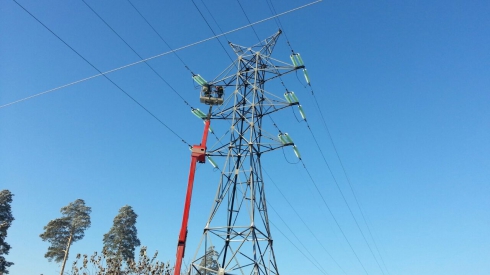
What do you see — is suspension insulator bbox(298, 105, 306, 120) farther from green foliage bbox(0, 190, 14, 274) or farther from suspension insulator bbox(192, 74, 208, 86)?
green foliage bbox(0, 190, 14, 274)

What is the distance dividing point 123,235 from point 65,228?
5.51m

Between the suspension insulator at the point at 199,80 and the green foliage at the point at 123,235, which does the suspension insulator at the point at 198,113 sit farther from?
the green foliage at the point at 123,235

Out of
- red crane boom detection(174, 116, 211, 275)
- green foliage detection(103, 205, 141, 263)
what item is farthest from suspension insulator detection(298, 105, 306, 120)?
green foliage detection(103, 205, 141, 263)

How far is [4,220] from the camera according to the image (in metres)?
28.6

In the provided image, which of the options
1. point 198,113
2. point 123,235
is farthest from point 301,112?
point 123,235

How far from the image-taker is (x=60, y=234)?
108 ft

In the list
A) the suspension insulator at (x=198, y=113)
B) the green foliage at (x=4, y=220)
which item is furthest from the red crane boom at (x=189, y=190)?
the green foliage at (x=4, y=220)

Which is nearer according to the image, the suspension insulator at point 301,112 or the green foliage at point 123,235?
the suspension insulator at point 301,112

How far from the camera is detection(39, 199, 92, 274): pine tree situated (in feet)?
106

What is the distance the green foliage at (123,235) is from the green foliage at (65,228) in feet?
8.37

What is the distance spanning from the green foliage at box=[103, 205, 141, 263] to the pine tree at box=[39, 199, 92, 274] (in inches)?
100

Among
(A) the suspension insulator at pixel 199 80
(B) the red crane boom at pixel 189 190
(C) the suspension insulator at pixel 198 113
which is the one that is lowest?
(B) the red crane boom at pixel 189 190

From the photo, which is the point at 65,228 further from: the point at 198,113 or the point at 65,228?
the point at 198,113

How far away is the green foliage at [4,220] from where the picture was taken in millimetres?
27922
